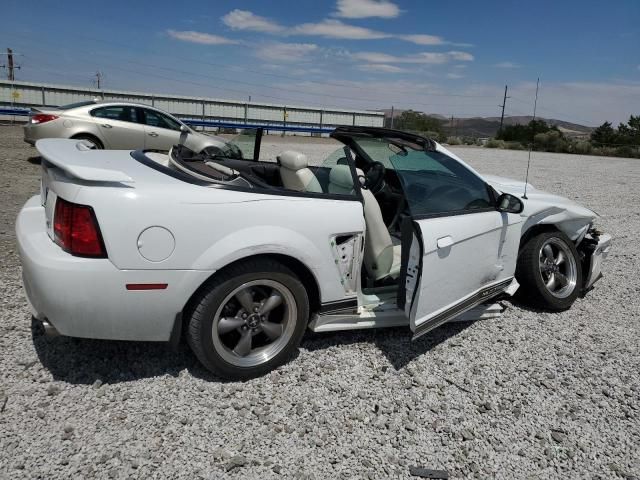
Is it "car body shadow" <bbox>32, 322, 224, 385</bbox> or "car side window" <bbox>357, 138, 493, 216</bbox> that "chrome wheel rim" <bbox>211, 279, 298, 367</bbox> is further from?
"car side window" <bbox>357, 138, 493, 216</bbox>

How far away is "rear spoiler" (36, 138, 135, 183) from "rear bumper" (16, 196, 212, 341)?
423 mm

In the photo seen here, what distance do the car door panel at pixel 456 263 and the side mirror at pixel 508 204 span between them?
6cm

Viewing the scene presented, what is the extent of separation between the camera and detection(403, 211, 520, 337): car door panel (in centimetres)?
309

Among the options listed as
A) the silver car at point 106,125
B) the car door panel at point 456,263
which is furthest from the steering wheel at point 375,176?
the silver car at point 106,125

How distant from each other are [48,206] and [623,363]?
3937 millimetres

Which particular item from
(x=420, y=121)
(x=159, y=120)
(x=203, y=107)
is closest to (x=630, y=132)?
(x=420, y=121)

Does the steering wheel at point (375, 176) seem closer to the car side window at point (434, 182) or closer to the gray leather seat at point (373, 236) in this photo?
the car side window at point (434, 182)

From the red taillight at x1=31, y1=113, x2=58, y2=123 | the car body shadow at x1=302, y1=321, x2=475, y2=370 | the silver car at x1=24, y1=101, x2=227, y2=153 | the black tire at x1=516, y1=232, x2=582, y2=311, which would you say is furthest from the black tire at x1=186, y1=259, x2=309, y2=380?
the red taillight at x1=31, y1=113, x2=58, y2=123

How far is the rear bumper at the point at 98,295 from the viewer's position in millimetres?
2490

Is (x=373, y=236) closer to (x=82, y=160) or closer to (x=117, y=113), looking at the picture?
(x=82, y=160)

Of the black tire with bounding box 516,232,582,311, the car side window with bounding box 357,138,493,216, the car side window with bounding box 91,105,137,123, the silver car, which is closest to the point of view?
the car side window with bounding box 357,138,493,216

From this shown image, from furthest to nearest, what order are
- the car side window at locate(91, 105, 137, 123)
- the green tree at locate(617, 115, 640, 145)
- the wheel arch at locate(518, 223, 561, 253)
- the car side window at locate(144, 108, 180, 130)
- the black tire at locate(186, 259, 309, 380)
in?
the green tree at locate(617, 115, 640, 145) < the car side window at locate(144, 108, 180, 130) < the car side window at locate(91, 105, 137, 123) < the wheel arch at locate(518, 223, 561, 253) < the black tire at locate(186, 259, 309, 380)

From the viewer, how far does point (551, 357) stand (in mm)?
3537

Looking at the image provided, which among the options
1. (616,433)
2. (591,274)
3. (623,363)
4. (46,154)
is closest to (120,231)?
(46,154)
